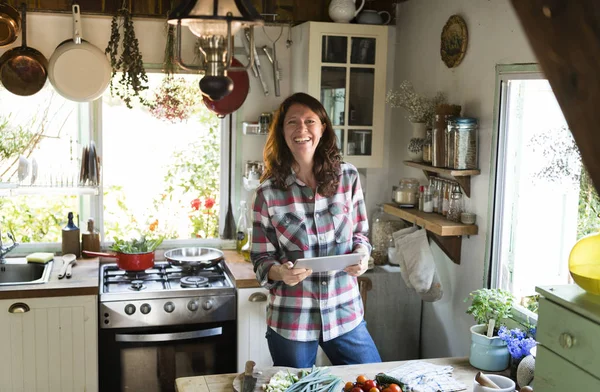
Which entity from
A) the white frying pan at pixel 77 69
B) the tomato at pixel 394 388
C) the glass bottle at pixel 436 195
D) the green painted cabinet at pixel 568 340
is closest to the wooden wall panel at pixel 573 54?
the green painted cabinet at pixel 568 340

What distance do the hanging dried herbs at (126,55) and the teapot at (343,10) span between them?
1.08 m

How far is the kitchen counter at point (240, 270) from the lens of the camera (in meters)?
3.72

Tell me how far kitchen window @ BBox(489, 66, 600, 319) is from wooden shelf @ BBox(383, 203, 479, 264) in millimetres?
170

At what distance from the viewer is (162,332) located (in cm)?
370

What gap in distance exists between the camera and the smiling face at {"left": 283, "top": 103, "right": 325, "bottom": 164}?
2.85 meters

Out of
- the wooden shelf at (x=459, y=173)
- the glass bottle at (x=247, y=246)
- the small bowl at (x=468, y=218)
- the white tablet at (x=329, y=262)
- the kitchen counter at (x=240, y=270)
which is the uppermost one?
the wooden shelf at (x=459, y=173)

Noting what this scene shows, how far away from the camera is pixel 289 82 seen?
435cm

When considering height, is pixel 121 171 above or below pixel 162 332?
above

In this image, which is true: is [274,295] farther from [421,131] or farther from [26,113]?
[26,113]

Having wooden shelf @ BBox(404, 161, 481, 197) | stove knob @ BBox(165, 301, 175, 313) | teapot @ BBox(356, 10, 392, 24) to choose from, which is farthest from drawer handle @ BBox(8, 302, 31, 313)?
teapot @ BBox(356, 10, 392, 24)

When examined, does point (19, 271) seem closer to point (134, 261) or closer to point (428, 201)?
point (134, 261)

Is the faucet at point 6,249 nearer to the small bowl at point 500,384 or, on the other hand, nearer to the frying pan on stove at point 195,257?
the frying pan on stove at point 195,257

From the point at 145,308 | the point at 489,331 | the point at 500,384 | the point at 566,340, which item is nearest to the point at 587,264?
the point at 566,340

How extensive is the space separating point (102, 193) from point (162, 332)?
98 centimetres
